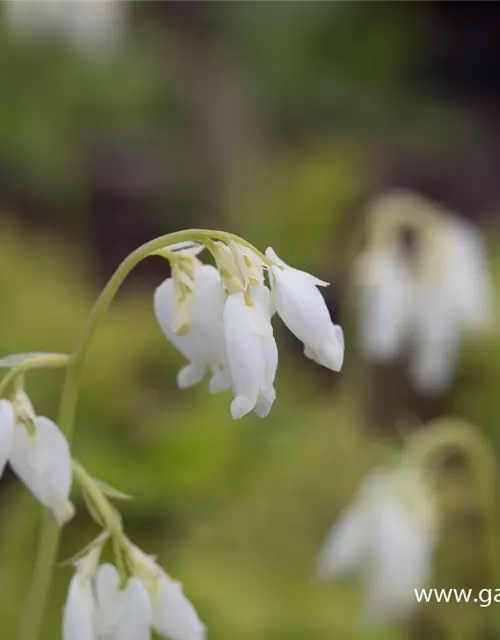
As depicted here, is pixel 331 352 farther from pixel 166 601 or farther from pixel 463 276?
pixel 463 276

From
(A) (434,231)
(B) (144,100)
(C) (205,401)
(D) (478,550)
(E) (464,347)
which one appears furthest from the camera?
(B) (144,100)

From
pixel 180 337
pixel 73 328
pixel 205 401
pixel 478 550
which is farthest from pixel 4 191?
pixel 180 337

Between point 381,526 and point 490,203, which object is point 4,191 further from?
point 381,526

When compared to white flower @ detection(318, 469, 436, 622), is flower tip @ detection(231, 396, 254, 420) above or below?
above

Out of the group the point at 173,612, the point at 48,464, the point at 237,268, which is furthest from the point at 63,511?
the point at 237,268

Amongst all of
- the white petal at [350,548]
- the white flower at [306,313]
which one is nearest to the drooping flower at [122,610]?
the white flower at [306,313]

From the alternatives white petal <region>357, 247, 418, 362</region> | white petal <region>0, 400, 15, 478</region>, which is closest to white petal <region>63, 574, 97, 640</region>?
white petal <region>0, 400, 15, 478</region>

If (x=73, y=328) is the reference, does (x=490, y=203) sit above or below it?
below

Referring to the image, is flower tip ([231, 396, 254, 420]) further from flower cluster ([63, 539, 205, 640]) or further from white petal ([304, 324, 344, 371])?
flower cluster ([63, 539, 205, 640])

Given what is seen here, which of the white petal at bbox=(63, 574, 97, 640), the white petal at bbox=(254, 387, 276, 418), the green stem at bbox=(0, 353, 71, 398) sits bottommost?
Answer: the white petal at bbox=(63, 574, 97, 640)
